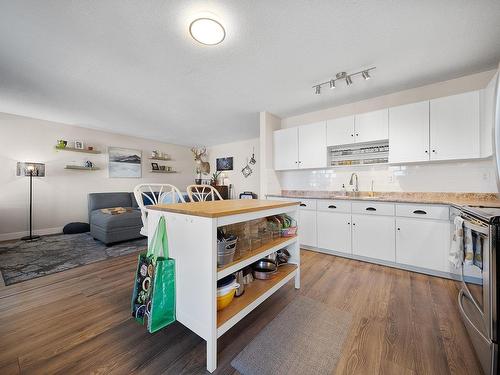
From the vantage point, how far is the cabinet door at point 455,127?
7.07ft

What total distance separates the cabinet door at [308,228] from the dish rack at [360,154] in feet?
3.16

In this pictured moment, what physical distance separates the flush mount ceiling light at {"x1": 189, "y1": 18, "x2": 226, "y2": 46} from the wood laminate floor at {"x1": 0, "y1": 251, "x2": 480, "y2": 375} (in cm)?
231

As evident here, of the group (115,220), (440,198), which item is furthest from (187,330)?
(440,198)

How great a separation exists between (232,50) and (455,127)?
2.65 meters

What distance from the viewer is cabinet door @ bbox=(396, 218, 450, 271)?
6.86ft

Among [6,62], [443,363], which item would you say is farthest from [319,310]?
[6,62]

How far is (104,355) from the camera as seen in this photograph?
1.14 m

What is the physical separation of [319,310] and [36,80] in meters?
4.07

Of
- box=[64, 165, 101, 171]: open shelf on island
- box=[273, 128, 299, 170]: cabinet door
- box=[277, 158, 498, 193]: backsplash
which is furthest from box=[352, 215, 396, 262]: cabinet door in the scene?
box=[64, 165, 101, 171]: open shelf on island

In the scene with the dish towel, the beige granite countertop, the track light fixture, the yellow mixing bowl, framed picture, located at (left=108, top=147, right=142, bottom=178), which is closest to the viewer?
the yellow mixing bowl

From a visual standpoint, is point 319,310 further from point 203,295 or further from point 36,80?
point 36,80

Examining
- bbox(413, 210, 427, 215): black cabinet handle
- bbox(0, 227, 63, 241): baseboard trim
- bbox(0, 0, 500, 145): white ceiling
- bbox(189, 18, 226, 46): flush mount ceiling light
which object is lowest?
bbox(0, 227, 63, 241): baseboard trim

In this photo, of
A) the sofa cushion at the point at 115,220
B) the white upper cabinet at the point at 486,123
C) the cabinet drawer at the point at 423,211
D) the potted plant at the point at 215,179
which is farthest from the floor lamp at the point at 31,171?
the white upper cabinet at the point at 486,123

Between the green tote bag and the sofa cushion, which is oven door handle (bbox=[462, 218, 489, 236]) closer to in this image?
the green tote bag
